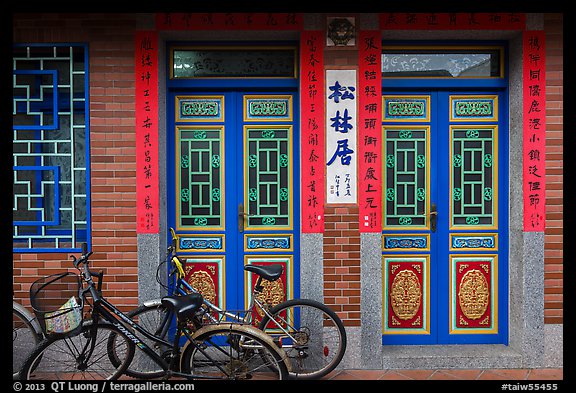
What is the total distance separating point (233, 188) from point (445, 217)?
223 centimetres

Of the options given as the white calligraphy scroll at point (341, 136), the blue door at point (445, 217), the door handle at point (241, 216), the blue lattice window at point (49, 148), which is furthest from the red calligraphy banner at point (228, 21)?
the door handle at point (241, 216)

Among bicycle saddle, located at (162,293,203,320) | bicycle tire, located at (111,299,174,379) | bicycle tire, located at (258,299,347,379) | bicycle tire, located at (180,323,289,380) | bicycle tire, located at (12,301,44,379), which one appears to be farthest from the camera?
bicycle tire, located at (12,301,44,379)

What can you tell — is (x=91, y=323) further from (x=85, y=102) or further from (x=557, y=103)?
(x=557, y=103)

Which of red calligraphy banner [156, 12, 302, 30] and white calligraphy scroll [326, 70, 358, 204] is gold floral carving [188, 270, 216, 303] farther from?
red calligraphy banner [156, 12, 302, 30]

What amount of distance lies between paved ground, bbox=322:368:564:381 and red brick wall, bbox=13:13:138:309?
2.27m

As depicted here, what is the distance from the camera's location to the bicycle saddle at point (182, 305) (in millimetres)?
3756

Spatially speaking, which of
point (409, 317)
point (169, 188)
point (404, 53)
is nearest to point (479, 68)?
point (404, 53)

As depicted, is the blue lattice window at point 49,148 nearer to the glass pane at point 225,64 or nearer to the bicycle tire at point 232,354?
the glass pane at point 225,64

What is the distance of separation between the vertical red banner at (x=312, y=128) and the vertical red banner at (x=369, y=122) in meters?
0.37

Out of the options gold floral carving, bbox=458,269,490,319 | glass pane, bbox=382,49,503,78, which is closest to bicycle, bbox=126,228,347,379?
gold floral carving, bbox=458,269,490,319

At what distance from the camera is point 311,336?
184 inches

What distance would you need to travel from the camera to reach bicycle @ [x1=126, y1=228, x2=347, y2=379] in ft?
14.3

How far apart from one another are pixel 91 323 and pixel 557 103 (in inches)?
189

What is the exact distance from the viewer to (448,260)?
5.03 metres
